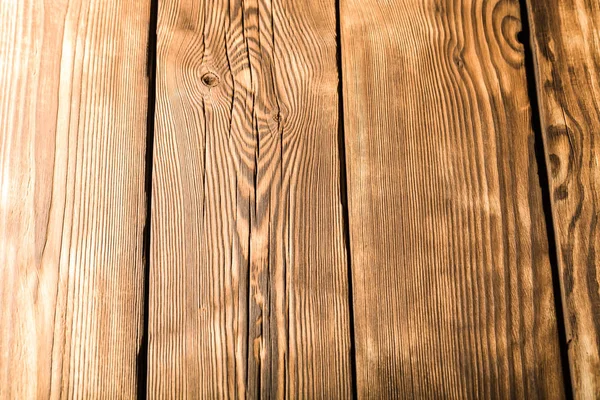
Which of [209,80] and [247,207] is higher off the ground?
[209,80]

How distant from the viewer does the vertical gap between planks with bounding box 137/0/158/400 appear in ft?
2.50

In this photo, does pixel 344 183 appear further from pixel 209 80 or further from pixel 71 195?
pixel 71 195

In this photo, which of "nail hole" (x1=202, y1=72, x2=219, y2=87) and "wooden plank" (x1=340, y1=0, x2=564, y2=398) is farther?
"nail hole" (x1=202, y1=72, x2=219, y2=87)

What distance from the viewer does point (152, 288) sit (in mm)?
787

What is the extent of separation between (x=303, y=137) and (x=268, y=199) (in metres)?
0.12

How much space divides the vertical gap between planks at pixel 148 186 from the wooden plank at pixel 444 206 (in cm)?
32

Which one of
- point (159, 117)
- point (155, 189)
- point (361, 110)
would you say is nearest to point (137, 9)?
point (159, 117)

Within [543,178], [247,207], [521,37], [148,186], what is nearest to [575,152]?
[543,178]

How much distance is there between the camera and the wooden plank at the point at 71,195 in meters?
0.76

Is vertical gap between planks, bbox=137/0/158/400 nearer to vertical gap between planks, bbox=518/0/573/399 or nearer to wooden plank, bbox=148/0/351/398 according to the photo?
wooden plank, bbox=148/0/351/398

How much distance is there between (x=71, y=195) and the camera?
31.8 inches

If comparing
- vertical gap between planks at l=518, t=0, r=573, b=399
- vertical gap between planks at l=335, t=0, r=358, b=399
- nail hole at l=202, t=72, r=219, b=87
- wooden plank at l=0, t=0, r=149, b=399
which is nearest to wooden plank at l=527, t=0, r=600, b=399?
vertical gap between planks at l=518, t=0, r=573, b=399

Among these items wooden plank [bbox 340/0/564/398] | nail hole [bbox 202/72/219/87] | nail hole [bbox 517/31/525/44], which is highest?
nail hole [bbox 517/31/525/44]

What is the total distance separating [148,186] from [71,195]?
4.7 inches
